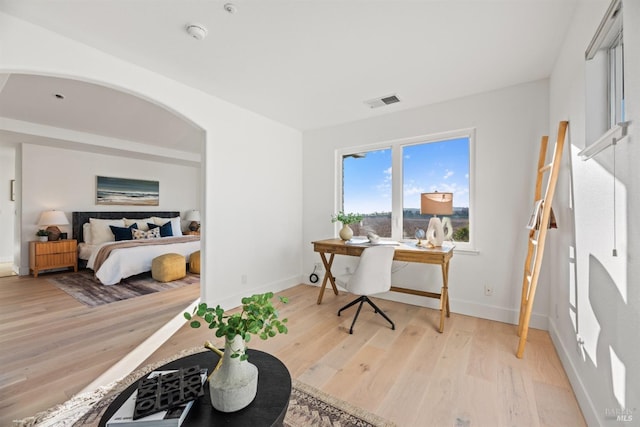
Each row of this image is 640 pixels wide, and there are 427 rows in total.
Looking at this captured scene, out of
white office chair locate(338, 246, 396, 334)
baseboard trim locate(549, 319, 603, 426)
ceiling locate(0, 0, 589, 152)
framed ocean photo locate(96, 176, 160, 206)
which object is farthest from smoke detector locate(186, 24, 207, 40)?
framed ocean photo locate(96, 176, 160, 206)

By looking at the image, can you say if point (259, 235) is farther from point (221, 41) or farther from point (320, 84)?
point (221, 41)

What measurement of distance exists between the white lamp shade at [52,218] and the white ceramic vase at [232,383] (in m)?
5.84

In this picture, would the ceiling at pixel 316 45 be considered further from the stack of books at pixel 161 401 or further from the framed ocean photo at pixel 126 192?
the framed ocean photo at pixel 126 192

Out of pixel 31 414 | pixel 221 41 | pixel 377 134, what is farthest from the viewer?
pixel 377 134

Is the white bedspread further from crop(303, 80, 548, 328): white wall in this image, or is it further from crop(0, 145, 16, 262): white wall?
crop(303, 80, 548, 328): white wall

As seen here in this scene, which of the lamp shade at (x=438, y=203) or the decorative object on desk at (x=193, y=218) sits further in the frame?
the decorative object on desk at (x=193, y=218)

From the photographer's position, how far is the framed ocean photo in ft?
18.7

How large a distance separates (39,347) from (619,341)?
3.95 metres

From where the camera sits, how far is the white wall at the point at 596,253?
1.06 meters

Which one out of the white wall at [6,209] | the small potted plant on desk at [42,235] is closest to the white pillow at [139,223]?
the small potted plant on desk at [42,235]

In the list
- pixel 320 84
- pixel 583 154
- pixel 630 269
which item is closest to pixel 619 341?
pixel 630 269

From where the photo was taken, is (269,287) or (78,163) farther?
(78,163)

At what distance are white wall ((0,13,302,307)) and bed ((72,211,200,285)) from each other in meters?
2.23

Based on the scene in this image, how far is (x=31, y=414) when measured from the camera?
1.58 m
